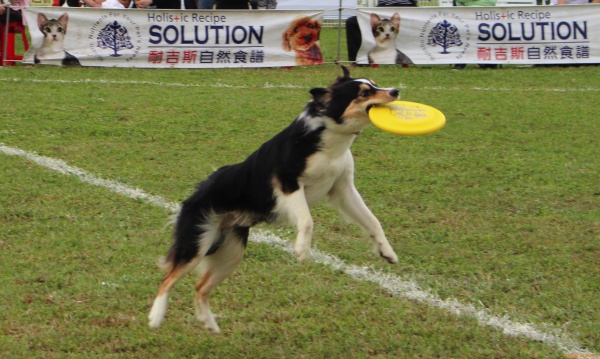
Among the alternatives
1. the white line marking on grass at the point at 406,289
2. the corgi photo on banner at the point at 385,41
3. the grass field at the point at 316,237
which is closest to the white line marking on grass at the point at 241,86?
the grass field at the point at 316,237

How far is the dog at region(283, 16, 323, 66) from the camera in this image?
14773 mm

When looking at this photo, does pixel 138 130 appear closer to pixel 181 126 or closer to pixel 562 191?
pixel 181 126

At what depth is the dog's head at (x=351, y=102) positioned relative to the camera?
4668 mm

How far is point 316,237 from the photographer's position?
6.48 metres

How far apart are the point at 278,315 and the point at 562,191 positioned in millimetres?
3739

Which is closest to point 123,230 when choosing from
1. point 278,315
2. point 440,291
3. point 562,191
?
point 278,315

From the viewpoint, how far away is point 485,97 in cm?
1217

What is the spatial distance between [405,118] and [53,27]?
34.3 feet

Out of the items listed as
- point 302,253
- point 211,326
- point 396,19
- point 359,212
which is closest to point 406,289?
point 359,212

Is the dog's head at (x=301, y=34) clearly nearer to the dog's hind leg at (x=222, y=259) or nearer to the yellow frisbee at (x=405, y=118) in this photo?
the yellow frisbee at (x=405, y=118)

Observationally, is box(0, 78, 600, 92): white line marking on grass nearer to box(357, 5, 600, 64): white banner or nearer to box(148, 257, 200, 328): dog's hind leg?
box(357, 5, 600, 64): white banner

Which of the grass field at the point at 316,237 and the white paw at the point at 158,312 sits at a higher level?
the white paw at the point at 158,312

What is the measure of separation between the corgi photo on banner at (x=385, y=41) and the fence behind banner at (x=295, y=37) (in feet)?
0.06

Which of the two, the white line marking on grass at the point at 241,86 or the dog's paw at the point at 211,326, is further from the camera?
the white line marking on grass at the point at 241,86
